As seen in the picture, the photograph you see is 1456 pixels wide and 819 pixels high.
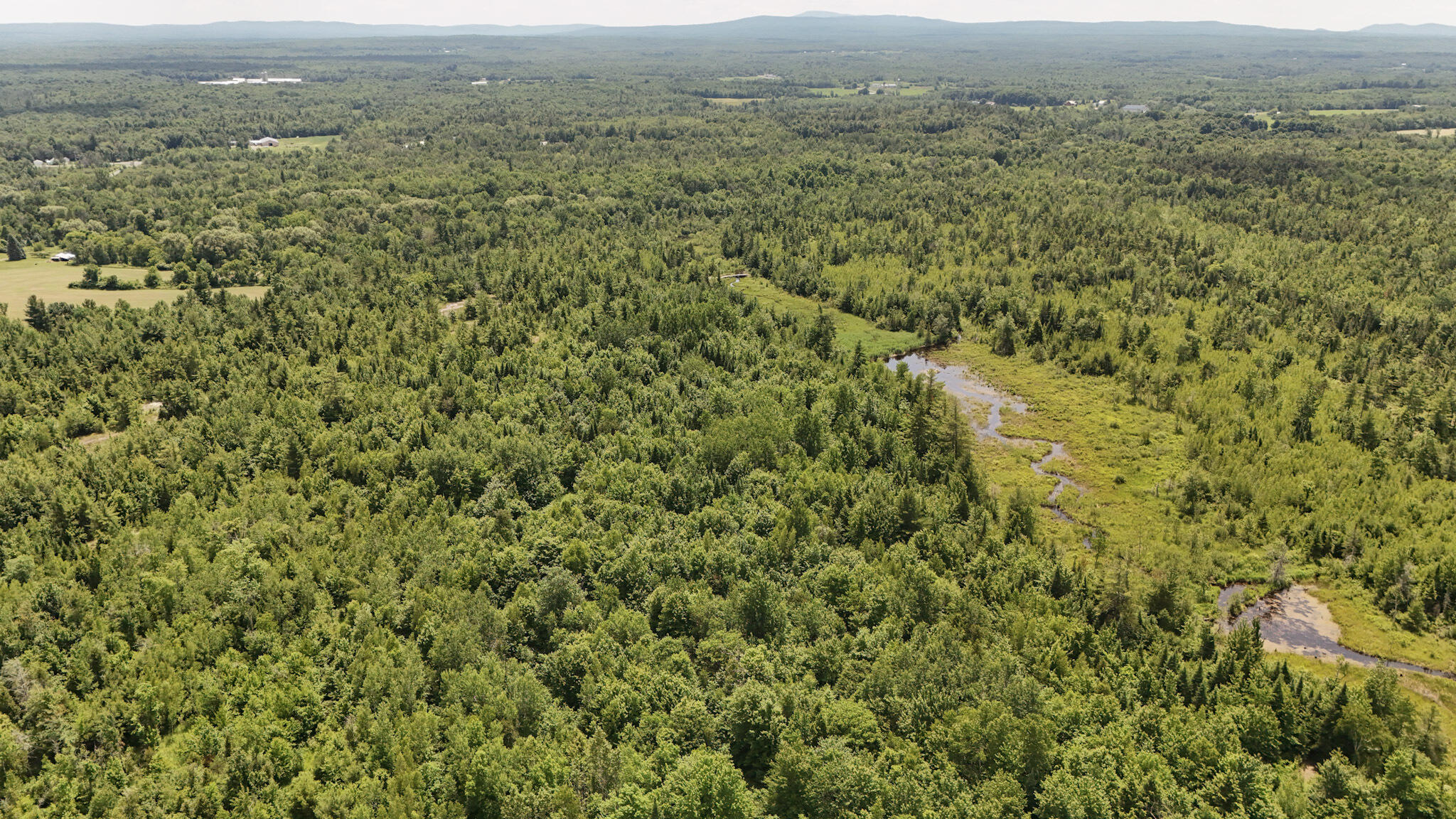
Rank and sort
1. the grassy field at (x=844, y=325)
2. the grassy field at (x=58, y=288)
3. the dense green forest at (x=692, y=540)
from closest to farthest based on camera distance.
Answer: the dense green forest at (x=692, y=540), the grassy field at (x=58, y=288), the grassy field at (x=844, y=325)

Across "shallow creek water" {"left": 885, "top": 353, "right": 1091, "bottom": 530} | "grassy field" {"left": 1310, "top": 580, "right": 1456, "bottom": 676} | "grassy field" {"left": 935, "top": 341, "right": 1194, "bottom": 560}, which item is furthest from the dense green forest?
"shallow creek water" {"left": 885, "top": 353, "right": 1091, "bottom": 530}

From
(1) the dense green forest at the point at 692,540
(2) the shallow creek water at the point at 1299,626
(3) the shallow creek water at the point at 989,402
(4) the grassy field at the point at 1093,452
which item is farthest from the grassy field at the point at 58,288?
(2) the shallow creek water at the point at 1299,626

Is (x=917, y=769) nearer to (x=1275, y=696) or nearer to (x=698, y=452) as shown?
(x=1275, y=696)

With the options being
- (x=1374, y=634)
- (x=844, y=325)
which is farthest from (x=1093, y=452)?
(x=844, y=325)

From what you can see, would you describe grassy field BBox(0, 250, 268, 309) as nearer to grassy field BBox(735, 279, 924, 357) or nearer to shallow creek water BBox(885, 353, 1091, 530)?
grassy field BBox(735, 279, 924, 357)

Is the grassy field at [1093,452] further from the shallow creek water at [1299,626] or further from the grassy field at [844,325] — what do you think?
the grassy field at [844,325]

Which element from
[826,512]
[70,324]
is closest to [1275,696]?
[826,512]

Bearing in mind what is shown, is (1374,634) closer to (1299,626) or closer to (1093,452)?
(1299,626)
